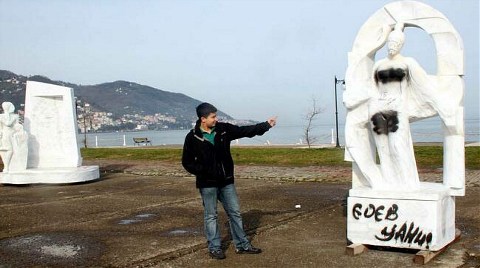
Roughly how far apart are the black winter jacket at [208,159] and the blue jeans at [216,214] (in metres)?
0.09

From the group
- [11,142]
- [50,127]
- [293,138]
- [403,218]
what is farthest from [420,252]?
[293,138]

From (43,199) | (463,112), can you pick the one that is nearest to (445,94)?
(463,112)

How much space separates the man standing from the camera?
5.93 meters

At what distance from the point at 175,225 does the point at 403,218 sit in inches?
132

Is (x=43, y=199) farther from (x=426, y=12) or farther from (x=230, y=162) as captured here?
(x=426, y=12)

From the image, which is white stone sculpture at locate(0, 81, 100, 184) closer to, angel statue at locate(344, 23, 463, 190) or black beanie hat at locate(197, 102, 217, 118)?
black beanie hat at locate(197, 102, 217, 118)

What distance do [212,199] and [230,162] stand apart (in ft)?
1.51

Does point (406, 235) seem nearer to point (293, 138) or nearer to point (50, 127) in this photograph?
point (50, 127)

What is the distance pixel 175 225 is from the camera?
7.95 meters

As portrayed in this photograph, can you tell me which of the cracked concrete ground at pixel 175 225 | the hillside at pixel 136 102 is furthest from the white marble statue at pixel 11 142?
the hillside at pixel 136 102

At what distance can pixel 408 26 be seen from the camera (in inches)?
258

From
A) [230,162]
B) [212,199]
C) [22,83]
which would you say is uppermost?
[22,83]

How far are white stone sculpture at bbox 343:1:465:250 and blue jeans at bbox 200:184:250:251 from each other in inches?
52.3

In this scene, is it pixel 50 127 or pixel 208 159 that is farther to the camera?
pixel 50 127
